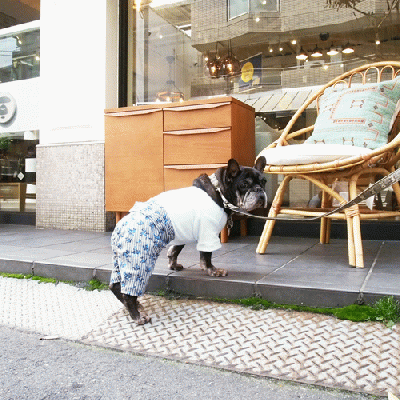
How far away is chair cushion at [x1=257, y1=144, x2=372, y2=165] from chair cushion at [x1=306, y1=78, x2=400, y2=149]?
256mm

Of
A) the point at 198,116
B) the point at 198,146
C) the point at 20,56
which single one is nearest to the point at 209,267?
the point at 198,146

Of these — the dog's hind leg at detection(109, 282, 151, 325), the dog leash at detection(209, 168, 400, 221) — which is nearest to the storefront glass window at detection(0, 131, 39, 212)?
the dog leash at detection(209, 168, 400, 221)

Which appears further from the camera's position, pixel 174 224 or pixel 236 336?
pixel 174 224

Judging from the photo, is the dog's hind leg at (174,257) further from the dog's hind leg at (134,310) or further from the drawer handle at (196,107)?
the drawer handle at (196,107)

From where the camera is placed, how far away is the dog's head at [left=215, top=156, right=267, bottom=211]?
8.50 ft

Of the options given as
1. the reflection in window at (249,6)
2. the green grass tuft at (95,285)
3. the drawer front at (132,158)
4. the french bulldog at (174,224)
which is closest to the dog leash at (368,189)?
the french bulldog at (174,224)

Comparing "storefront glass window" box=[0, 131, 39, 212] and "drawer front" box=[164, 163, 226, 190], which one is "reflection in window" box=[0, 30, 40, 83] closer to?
"storefront glass window" box=[0, 131, 39, 212]

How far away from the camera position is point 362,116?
312 cm

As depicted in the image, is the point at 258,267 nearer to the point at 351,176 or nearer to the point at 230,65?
the point at 351,176

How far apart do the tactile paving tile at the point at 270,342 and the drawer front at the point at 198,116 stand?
206 cm

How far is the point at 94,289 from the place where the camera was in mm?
2844

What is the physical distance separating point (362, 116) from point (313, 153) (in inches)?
24.5

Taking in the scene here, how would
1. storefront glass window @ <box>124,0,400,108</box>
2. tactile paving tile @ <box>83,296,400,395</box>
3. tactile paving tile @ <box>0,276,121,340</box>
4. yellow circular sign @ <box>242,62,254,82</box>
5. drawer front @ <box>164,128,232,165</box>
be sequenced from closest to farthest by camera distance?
tactile paving tile @ <box>83,296,400,395</box>
tactile paving tile @ <box>0,276,121,340</box>
drawer front @ <box>164,128,232,165</box>
storefront glass window @ <box>124,0,400,108</box>
yellow circular sign @ <box>242,62,254,82</box>

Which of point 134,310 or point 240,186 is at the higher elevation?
point 240,186
